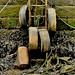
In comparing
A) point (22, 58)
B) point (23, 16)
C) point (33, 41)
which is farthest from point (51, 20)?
point (22, 58)

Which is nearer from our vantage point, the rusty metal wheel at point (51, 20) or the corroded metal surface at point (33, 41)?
the corroded metal surface at point (33, 41)

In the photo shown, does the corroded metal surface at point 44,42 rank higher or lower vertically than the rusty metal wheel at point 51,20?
lower

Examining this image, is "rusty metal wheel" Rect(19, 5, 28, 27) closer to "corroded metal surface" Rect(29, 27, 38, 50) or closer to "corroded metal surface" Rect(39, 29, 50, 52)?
"corroded metal surface" Rect(29, 27, 38, 50)

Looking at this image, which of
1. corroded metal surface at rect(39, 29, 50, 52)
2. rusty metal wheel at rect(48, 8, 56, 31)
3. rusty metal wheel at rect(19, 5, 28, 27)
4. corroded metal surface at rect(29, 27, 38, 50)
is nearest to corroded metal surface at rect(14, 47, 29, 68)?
corroded metal surface at rect(29, 27, 38, 50)

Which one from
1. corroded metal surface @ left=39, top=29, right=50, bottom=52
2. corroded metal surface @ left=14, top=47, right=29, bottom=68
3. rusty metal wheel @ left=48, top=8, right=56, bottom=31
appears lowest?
corroded metal surface @ left=14, top=47, right=29, bottom=68

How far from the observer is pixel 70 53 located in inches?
194

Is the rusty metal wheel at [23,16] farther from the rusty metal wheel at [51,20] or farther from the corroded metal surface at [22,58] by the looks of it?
the corroded metal surface at [22,58]

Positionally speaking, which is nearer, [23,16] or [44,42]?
[44,42]

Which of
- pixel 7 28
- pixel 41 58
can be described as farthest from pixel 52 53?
pixel 7 28

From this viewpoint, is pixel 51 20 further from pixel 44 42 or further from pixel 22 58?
pixel 22 58

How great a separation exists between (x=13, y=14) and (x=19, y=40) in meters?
0.83

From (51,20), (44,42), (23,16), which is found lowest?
(44,42)

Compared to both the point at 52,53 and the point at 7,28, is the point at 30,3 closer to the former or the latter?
the point at 7,28

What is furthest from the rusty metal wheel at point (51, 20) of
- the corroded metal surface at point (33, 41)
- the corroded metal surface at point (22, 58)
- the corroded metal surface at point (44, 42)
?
the corroded metal surface at point (22, 58)
